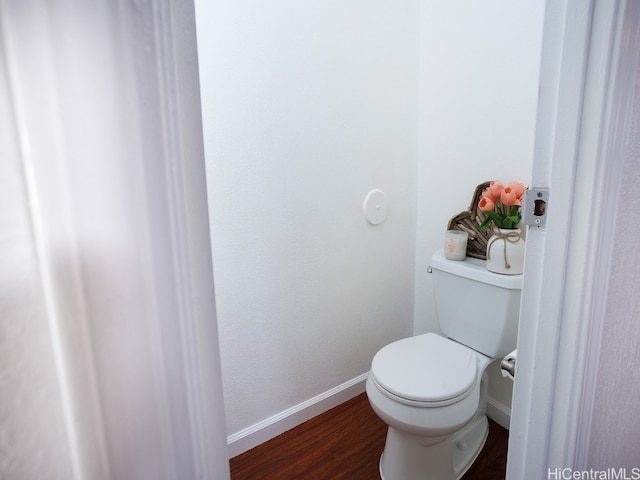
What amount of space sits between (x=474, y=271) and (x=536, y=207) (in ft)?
2.54

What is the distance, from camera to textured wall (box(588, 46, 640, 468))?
55 cm

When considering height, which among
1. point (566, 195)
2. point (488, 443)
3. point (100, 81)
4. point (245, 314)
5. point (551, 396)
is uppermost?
point (100, 81)

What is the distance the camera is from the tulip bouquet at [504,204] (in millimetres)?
1265

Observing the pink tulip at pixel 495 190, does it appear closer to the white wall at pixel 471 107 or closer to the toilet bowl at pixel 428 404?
the white wall at pixel 471 107

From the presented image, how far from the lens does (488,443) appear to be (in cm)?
142

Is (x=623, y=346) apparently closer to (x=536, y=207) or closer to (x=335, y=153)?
(x=536, y=207)

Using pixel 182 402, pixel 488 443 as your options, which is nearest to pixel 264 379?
pixel 488 443

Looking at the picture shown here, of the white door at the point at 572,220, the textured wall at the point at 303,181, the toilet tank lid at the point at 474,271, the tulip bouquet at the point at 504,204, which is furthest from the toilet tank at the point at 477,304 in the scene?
the white door at the point at 572,220

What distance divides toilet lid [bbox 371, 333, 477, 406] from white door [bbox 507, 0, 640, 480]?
440mm

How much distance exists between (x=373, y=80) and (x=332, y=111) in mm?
260

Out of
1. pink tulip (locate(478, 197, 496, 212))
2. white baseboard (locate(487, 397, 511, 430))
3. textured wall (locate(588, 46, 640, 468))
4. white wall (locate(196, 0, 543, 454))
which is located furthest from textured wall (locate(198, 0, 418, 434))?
textured wall (locate(588, 46, 640, 468))

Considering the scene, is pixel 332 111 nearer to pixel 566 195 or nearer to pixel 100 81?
pixel 566 195

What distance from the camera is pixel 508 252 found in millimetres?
1245

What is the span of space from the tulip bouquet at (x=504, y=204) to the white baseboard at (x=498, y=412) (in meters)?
0.80
